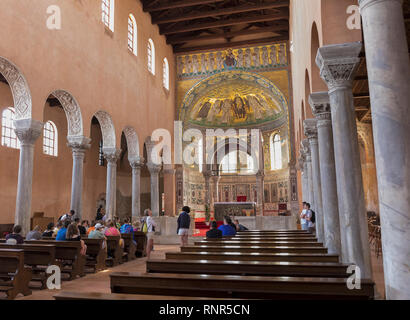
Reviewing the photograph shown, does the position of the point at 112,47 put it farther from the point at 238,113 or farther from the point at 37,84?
the point at 238,113

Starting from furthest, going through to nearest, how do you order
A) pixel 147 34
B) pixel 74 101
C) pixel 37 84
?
1. pixel 147 34
2. pixel 74 101
3. pixel 37 84

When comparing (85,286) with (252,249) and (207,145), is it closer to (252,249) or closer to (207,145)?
(252,249)

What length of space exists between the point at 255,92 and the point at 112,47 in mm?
12185

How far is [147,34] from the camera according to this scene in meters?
19.8

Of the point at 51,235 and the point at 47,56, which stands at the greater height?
the point at 47,56

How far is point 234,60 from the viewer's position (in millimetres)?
22984

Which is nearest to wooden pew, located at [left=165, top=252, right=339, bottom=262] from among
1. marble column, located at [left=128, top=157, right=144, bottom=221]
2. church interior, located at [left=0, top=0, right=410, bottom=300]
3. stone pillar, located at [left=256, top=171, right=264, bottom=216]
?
church interior, located at [left=0, top=0, right=410, bottom=300]

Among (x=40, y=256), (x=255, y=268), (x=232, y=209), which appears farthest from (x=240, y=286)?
(x=232, y=209)

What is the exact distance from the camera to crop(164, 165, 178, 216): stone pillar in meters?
22.5

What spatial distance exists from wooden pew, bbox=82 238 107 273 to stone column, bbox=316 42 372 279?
19.6 ft

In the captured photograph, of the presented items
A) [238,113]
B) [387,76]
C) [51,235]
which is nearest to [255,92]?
[238,113]

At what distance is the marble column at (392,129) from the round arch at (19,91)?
10194 mm

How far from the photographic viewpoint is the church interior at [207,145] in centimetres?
368

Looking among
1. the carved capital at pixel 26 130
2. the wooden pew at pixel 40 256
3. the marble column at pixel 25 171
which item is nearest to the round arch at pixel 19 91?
the carved capital at pixel 26 130
